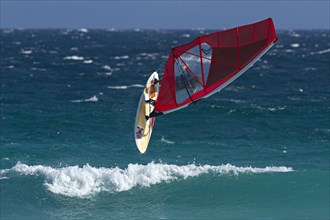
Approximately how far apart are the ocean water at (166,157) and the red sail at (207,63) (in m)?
1.17

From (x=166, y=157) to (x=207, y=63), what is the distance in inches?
605

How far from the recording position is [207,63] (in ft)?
88.0

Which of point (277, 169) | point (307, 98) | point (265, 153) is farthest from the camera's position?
point (307, 98)

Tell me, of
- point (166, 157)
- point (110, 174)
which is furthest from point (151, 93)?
point (166, 157)

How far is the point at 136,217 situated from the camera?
31188 mm

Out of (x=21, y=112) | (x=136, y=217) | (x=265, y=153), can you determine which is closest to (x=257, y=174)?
(x=265, y=153)

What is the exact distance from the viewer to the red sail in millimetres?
26141

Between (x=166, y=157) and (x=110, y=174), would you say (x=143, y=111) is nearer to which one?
(x=110, y=174)

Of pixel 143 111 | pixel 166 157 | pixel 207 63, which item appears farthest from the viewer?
pixel 166 157

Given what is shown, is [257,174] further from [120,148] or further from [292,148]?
[120,148]

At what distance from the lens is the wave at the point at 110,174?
3534cm

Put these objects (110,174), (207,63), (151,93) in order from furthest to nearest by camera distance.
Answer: (110,174) → (151,93) → (207,63)

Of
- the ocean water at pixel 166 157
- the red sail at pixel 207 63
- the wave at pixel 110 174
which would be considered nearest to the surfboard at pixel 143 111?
the ocean water at pixel 166 157

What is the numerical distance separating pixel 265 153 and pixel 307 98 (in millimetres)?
22473
